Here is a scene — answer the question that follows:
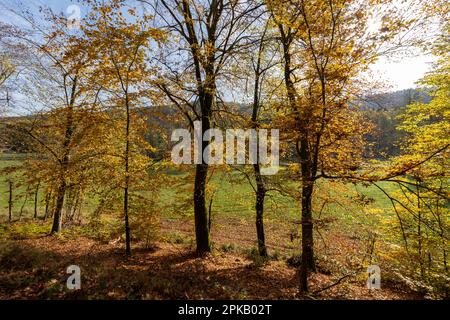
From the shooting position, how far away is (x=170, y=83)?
895cm

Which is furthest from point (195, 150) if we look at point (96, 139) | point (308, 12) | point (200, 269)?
point (308, 12)

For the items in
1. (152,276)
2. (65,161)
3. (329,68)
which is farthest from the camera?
(65,161)

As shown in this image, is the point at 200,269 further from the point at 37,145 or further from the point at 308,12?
the point at 37,145

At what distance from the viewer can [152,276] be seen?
6848mm

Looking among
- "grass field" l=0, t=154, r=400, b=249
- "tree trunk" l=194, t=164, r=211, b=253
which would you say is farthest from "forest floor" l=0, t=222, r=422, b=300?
"grass field" l=0, t=154, r=400, b=249

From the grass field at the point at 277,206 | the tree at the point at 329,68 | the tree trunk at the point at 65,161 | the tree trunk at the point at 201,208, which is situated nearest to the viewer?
the tree at the point at 329,68

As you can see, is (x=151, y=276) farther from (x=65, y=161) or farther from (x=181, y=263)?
(x=65, y=161)

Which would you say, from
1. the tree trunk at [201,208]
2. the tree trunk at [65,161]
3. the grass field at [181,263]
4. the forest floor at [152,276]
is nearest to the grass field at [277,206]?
the grass field at [181,263]

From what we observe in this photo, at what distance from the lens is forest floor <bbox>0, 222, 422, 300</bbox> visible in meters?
5.51

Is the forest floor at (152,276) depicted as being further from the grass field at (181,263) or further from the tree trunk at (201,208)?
the tree trunk at (201,208)

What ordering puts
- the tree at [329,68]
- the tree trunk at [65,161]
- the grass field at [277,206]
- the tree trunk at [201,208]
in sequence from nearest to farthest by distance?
the tree at [329,68], the tree trunk at [65,161], the grass field at [277,206], the tree trunk at [201,208]

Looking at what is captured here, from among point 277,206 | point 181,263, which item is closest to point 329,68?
point 277,206

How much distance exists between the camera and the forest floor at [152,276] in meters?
5.51

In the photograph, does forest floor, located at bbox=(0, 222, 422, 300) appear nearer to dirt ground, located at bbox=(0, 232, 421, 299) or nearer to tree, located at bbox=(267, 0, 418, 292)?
dirt ground, located at bbox=(0, 232, 421, 299)
